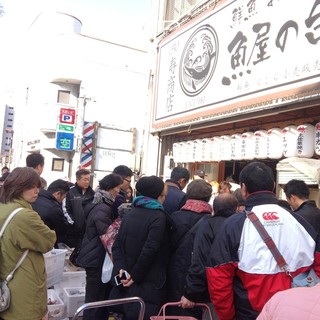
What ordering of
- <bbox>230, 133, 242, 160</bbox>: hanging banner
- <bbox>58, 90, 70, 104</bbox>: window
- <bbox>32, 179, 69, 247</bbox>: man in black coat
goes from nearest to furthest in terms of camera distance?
<bbox>32, 179, 69, 247</bbox>: man in black coat
<bbox>230, 133, 242, 160</bbox>: hanging banner
<bbox>58, 90, 70, 104</bbox>: window

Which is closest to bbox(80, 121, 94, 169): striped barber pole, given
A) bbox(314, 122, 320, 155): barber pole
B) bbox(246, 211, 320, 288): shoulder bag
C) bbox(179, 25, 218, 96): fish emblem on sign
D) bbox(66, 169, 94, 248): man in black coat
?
bbox(179, 25, 218, 96): fish emblem on sign

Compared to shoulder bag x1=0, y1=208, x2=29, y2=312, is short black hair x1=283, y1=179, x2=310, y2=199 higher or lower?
higher

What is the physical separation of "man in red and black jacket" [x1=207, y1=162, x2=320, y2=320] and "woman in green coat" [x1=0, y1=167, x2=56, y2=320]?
1.48 metres

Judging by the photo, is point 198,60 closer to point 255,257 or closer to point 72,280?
point 72,280

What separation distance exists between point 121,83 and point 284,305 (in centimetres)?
1650

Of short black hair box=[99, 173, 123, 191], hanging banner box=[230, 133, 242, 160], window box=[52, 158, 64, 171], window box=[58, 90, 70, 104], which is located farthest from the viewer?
window box=[58, 90, 70, 104]

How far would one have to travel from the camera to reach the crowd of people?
2.46 m

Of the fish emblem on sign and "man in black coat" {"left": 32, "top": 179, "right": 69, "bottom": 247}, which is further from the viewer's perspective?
the fish emblem on sign

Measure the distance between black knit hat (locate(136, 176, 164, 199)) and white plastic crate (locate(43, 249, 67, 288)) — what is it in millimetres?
2127

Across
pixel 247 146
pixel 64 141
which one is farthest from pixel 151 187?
pixel 64 141

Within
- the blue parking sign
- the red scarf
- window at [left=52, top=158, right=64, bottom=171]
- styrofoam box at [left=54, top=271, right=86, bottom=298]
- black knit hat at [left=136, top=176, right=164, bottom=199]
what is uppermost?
the blue parking sign

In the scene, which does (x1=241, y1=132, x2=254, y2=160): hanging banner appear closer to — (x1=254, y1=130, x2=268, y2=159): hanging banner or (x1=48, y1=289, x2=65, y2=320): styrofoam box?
(x1=254, y1=130, x2=268, y2=159): hanging banner

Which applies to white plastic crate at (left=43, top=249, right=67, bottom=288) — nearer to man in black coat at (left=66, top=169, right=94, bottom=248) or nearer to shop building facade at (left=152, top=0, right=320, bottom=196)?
man in black coat at (left=66, top=169, right=94, bottom=248)

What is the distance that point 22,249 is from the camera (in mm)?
2951
